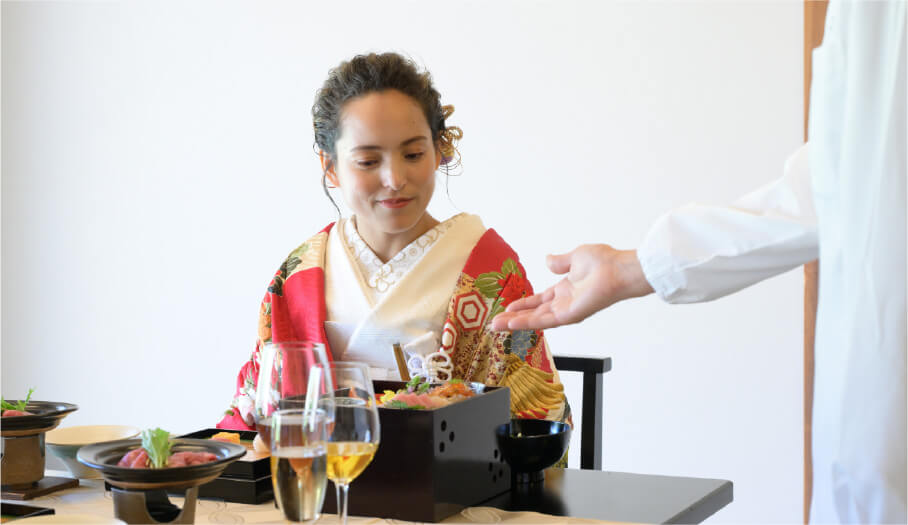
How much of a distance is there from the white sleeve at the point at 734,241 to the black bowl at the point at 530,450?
30cm

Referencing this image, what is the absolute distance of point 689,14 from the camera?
2.94 metres

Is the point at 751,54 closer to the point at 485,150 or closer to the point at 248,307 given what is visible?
the point at 485,150

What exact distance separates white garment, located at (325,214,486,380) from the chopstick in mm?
105

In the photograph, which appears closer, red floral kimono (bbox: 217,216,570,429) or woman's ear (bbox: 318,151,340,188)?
red floral kimono (bbox: 217,216,570,429)

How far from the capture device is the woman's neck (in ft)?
6.32

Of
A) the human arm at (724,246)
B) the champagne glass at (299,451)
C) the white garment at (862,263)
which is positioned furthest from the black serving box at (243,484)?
the white garment at (862,263)

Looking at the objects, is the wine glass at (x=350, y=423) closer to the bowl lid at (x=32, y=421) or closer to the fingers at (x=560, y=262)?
the fingers at (x=560, y=262)

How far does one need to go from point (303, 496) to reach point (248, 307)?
8.81 ft

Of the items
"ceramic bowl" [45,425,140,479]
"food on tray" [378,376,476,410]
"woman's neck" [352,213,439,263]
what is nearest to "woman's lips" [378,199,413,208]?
"woman's neck" [352,213,439,263]

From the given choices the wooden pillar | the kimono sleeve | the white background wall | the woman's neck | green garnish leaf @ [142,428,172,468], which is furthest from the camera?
the white background wall

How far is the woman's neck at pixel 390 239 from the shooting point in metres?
1.93

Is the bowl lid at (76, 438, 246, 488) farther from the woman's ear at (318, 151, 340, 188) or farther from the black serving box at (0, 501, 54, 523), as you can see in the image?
the woman's ear at (318, 151, 340, 188)

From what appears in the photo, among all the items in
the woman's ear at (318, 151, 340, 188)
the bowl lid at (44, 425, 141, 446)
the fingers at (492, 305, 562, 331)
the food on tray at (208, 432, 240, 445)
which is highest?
the woman's ear at (318, 151, 340, 188)

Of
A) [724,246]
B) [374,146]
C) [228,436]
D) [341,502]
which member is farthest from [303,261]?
[724,246]
